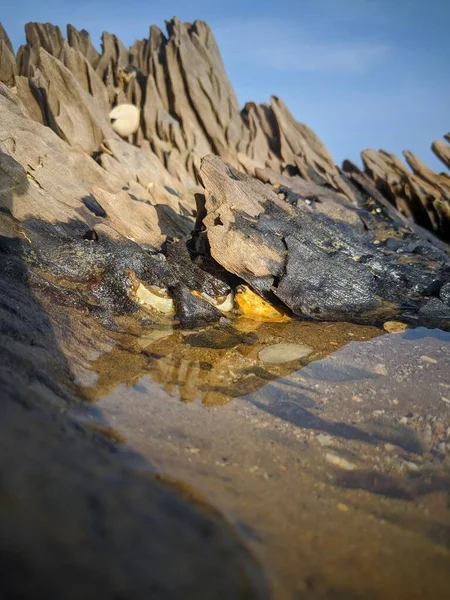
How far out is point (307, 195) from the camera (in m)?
11.0

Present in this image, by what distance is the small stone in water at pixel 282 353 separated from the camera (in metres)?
3.99

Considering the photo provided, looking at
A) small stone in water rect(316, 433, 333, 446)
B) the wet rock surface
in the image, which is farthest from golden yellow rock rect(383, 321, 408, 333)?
small stone in water rect(316, 433, 333, 446)

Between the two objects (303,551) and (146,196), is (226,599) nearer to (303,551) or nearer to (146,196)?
A: (303,551)

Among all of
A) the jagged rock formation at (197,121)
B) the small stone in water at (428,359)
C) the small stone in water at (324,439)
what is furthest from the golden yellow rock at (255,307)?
the jagged rock formation at (197,121)

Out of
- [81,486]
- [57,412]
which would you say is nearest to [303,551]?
[81,486]

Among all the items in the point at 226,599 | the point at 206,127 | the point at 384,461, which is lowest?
the point at 226,599

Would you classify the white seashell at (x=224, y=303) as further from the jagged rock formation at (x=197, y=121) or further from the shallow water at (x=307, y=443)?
the jagged rock formation at (x=197, y=121)

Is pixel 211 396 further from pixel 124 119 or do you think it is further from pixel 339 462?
pixel 124 119

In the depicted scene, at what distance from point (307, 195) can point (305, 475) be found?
31.9 feet

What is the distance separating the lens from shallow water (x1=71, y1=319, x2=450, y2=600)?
1711 mm

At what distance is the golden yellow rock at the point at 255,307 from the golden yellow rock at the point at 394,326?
1.22 meters

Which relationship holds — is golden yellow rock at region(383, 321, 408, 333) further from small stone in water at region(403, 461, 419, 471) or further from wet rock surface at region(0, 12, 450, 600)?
small stone in water at region(403, 461, 419, 471)

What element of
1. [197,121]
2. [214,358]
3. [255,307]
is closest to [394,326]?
[255,307]

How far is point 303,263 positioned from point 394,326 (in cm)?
150
